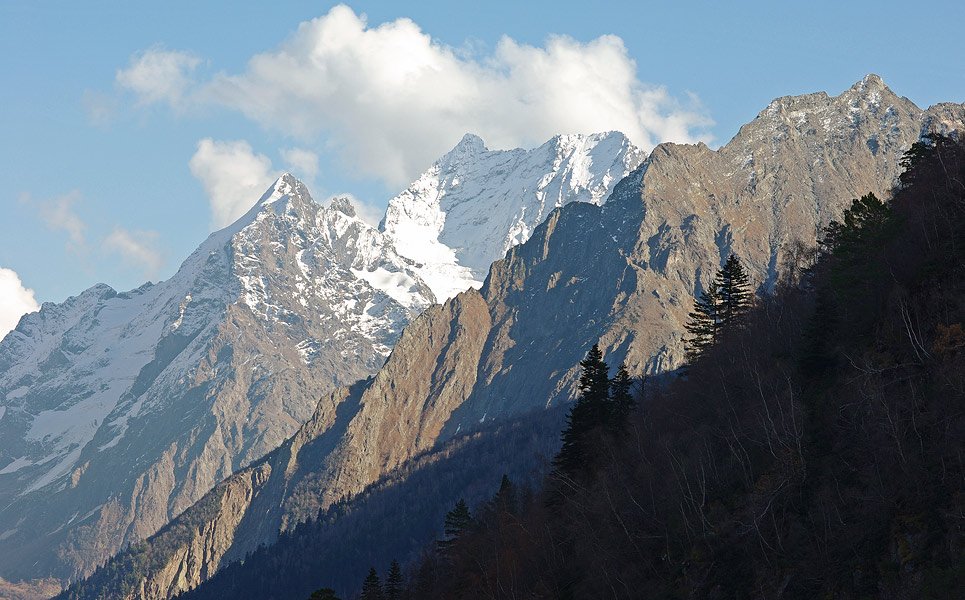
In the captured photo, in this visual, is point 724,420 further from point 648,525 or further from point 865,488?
point 865,488

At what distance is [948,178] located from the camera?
3051 inches

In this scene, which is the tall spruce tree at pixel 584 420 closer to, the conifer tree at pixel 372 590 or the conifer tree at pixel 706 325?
the conifer tree at pixel 706 325

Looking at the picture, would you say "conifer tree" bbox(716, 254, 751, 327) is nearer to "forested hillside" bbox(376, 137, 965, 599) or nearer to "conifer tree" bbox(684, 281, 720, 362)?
"conifer tree" bbox(684, 281, 720, 362)

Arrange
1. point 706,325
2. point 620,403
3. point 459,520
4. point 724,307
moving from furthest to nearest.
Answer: point 459,520 → point 706,325 → point 724,307 → point 620,403

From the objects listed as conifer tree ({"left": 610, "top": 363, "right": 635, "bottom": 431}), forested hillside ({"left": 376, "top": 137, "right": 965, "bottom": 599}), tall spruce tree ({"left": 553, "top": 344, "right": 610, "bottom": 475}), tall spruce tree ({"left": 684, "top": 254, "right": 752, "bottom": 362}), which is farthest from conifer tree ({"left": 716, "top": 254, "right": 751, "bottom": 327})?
tall spruce tree ({"left": 553, "top": 344, "right": 610, "bottom": 475})

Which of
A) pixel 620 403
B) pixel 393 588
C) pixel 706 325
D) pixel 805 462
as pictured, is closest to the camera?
pixel 805 462

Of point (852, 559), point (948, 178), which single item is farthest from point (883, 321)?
point (852, 559)

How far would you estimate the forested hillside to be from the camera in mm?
57500

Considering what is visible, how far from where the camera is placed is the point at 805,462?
66.6 meters

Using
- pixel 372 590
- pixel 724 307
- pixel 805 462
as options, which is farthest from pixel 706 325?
pixel 805 462

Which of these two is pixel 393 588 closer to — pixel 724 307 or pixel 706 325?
pixel 706 325

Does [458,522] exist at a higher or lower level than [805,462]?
higher

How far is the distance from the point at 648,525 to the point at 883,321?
65.5 ft

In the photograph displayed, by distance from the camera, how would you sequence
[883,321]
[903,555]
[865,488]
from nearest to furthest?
[903,555], [865,488], [883,321]
